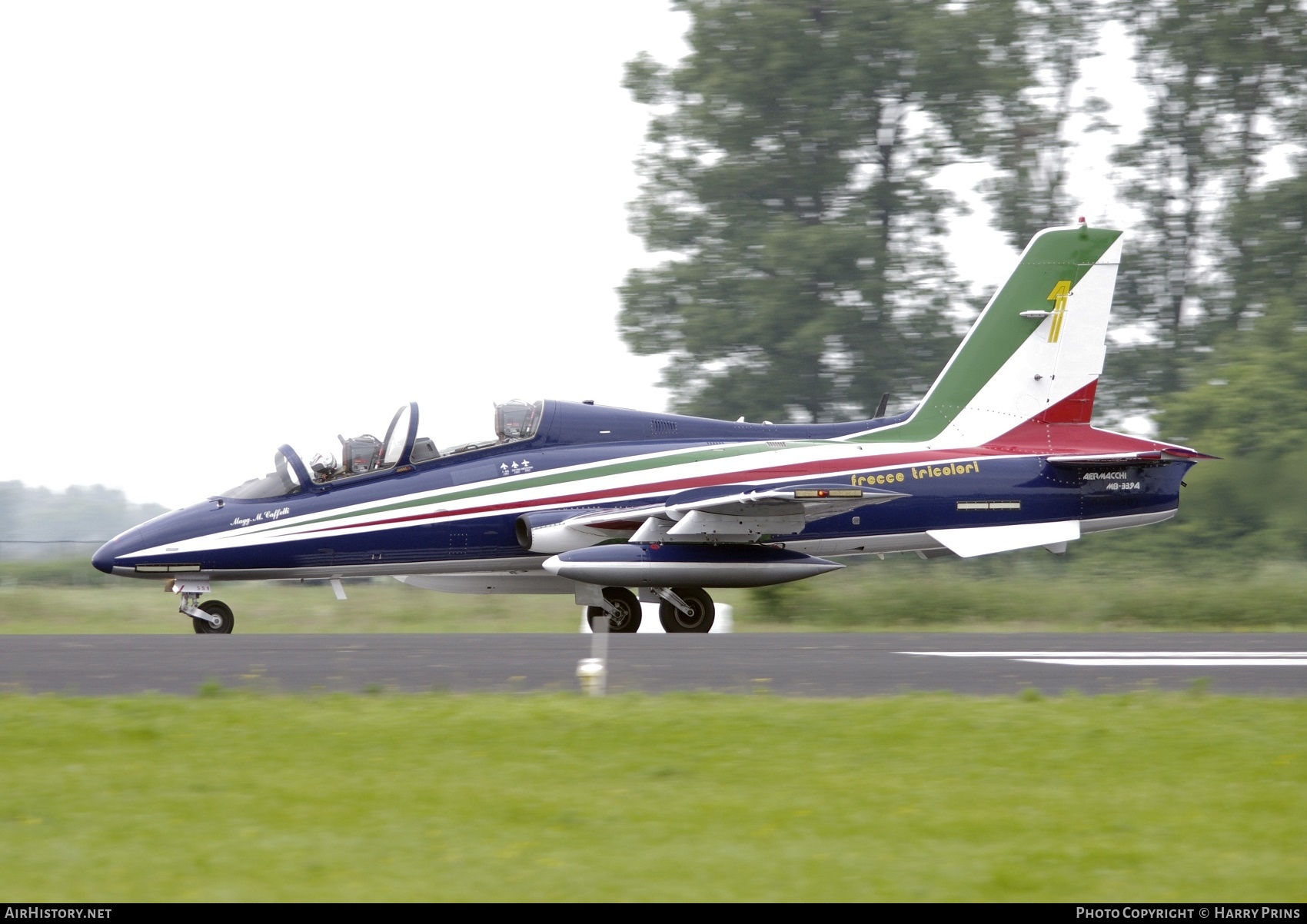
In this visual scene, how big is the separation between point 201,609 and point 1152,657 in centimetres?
973

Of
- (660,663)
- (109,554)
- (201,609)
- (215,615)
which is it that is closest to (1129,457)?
(660,663)

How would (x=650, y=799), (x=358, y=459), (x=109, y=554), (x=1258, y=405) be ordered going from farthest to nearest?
1. (x=1258, y=405)
2. (x=358, y=459)
3. (x=109, y=554)
4. (x=650, y=799)

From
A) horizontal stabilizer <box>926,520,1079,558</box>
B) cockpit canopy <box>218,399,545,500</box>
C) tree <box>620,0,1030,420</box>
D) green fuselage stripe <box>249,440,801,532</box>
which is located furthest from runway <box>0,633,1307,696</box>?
tree <box>620,0,1030,420</box>

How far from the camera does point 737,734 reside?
718cm

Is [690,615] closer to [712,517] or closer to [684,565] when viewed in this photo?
[684,565]

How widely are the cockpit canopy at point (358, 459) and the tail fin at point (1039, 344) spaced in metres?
5.80

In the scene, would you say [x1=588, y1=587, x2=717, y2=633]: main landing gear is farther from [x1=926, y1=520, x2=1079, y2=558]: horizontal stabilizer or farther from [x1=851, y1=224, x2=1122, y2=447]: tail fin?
[x1=851, y1=224, x2=1122, y2=447]: tail fin

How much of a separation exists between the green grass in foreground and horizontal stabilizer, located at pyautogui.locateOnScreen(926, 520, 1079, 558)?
27.7 feet

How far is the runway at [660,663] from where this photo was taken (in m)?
9.28

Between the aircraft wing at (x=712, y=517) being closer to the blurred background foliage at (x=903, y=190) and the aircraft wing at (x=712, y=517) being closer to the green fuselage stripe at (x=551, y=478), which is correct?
the green fuselage stripe at (x=551, y=478)

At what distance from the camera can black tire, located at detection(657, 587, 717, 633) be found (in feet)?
Result: 53.7

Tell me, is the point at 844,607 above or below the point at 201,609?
below

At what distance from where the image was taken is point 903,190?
1357 inches

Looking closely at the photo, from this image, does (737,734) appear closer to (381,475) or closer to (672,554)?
(672,554)
